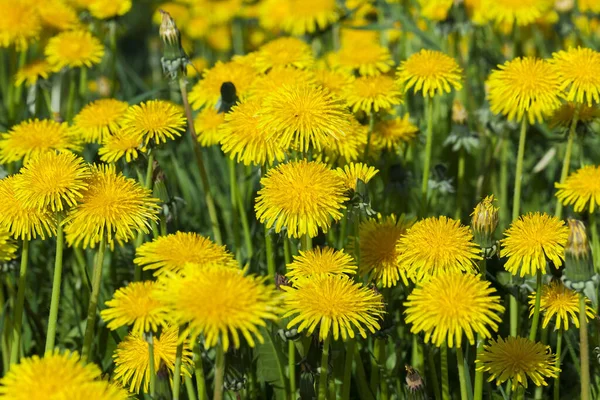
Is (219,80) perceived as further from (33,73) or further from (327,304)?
(327,304)

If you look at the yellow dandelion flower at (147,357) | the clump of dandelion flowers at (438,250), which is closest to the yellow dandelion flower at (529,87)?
the clump of dandelion flowers at (438,250)

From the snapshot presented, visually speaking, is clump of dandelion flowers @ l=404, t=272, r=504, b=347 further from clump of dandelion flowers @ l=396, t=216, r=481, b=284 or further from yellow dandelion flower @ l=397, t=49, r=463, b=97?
yellow dandelion flower @ l=397, t=49, r=463, b=97

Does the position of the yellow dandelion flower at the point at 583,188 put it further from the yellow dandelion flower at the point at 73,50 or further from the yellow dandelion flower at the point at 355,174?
the yellow dandelion flower at the point at 73,50

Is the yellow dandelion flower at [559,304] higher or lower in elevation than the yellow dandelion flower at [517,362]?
higher

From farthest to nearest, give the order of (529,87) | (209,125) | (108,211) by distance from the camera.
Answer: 1. (209,125)
2. (529,87)
3. (108,211)

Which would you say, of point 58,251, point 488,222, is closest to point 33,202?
point 58,251

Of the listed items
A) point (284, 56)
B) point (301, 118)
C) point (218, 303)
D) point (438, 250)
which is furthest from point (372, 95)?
point (218, 303)

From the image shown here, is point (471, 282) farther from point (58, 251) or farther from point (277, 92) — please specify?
point (58, 251)
